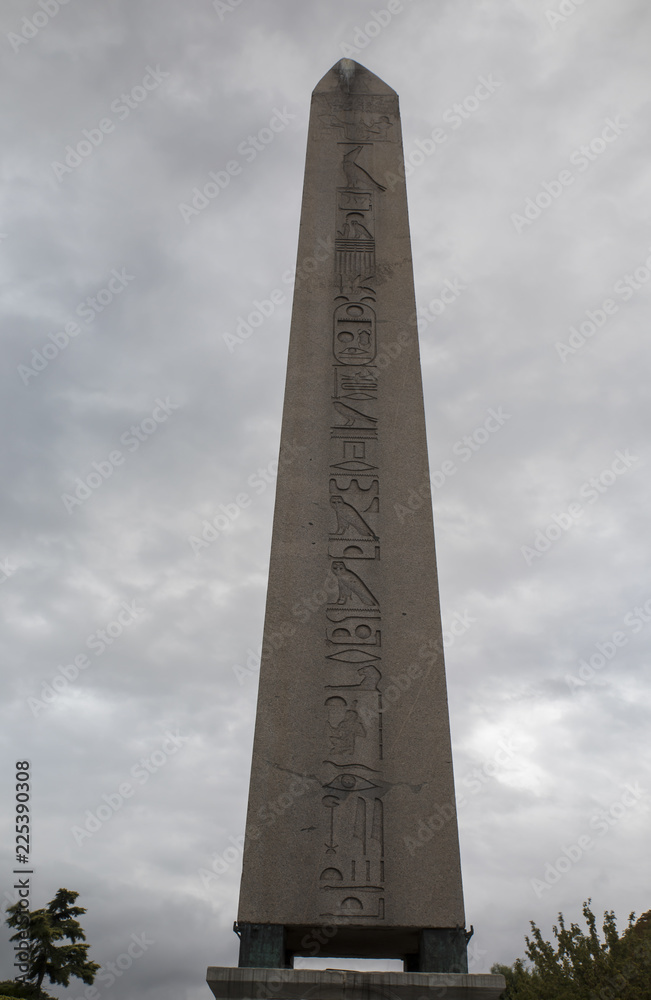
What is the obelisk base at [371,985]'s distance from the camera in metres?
4.10

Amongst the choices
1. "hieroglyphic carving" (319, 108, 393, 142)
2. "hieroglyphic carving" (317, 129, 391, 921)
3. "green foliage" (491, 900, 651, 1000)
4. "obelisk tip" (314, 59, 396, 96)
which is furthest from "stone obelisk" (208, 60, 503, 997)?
"green foliage" (491, 900, 651, 1000)

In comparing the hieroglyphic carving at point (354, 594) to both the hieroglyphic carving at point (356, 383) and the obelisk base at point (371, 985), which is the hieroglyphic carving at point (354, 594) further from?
the obelisk base at point (371, 985)

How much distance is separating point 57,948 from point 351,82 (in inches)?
683

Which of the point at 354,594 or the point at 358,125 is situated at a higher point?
the point at 358,125

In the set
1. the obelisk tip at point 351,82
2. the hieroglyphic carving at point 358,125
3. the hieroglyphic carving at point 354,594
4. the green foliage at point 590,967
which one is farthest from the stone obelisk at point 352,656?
the green foliage at point 590,967

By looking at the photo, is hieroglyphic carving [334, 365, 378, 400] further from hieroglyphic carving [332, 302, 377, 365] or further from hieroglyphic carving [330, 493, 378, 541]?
hieroglyphic carving [330, 493, 378, 541]

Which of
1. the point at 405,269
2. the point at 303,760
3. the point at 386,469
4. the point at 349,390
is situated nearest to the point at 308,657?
the point at 303,760

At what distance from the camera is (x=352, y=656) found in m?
5.09

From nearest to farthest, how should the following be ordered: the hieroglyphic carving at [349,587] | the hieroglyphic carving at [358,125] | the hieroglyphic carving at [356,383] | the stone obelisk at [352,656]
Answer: the stone obelisk at [352,656]
the hieroglyphic carving at [349,587]
the hieroglyphic carving at [356,383]
the hieroglyphic carving at [358,125]

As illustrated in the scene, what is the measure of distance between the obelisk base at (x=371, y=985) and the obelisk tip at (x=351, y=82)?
6711mm

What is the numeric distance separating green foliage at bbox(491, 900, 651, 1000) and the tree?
28.6 feet

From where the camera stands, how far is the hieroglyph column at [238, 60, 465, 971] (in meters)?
4.47

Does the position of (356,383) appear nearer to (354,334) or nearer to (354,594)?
(354,334)

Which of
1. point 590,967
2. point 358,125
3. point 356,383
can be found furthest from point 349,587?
point 590,967
